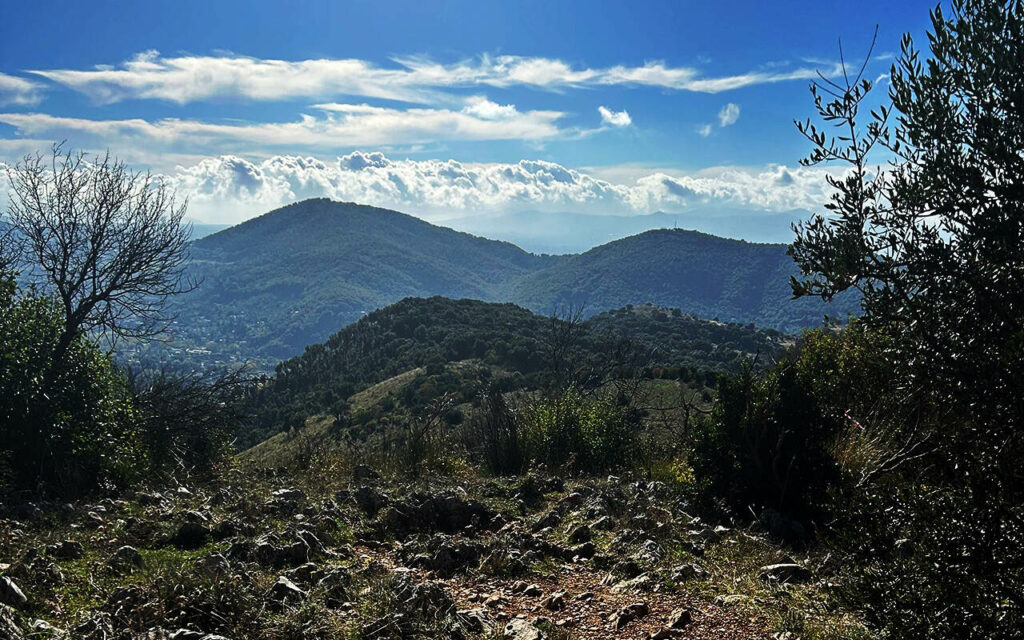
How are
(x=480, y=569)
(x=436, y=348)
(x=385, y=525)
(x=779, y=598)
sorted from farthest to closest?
(x=436, y=348) → (x=385, y=525) → (x=480, y=569) → (x=779, y=598)

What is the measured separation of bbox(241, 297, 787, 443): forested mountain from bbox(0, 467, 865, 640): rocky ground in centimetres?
3641

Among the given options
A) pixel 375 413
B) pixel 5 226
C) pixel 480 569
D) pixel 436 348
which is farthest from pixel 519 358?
pixel 480 569

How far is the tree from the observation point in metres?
3.37

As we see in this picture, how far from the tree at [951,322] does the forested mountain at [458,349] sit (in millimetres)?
39451

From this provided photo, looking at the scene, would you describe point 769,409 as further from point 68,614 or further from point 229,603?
point 68,614

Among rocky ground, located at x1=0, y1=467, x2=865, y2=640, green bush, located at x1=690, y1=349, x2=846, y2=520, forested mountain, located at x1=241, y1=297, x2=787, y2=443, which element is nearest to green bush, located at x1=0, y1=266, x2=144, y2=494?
rocky ground, located at x1=0, y1=467, x2=865, y2=640

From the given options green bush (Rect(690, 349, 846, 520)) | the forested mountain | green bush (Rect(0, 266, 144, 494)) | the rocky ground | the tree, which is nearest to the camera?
the tree

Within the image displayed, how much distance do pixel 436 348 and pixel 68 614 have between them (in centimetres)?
6674

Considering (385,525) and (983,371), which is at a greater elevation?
(983,371)

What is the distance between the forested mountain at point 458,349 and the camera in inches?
2138

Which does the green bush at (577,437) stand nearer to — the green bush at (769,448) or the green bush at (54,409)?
the green bush at (769,448)

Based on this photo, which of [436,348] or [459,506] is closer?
[459,506]

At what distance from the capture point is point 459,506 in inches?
311

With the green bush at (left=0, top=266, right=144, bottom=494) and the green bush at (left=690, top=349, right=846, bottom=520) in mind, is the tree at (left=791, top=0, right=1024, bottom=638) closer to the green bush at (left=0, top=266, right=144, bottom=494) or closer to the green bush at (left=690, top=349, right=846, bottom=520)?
the green bush at (left=690, top=349, right=846, bottom=520)
